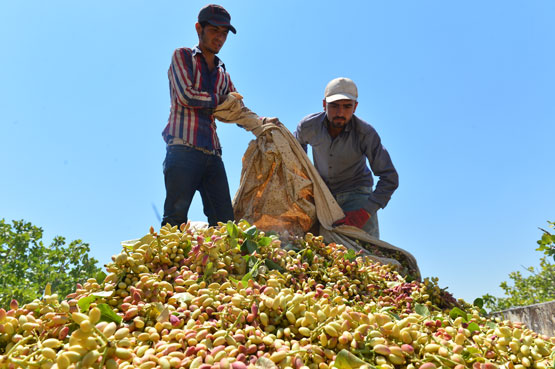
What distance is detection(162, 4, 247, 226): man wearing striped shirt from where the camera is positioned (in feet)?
11.1

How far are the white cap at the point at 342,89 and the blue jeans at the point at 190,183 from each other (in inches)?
49.9

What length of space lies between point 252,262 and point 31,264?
6217 mm

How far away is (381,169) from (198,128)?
1770mm

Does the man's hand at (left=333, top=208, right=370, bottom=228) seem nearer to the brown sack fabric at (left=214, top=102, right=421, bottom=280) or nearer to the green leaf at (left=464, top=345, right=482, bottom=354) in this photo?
the brown sack fabric at (left=214, top=102, right=421, bottom=280)

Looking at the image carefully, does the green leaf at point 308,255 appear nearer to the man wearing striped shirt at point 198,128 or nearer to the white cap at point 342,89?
the man wearing striped shirt at point 198,128

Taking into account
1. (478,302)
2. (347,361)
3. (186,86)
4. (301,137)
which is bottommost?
(347,361)

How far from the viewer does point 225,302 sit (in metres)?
1.40

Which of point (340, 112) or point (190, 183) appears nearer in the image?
point (190, 183)

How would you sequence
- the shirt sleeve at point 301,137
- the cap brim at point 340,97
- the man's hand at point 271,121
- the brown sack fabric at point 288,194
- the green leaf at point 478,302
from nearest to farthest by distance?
the green leaf at point 478,302 → the brown sack fabric at point 288,194 → the man's hand at point 271,121 → the cap brim at point 340,97 → the shirt sleeve at point 301,137

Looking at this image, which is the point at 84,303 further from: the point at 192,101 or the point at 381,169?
the point at 381,169

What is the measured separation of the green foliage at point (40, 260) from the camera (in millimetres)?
6523

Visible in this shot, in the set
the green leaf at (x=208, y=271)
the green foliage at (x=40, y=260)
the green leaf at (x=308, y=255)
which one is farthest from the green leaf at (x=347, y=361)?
the green foliage at (x=40, y=260)

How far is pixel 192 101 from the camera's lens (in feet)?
11.1

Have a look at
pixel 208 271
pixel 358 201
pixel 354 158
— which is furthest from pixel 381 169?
pixel 208 271
